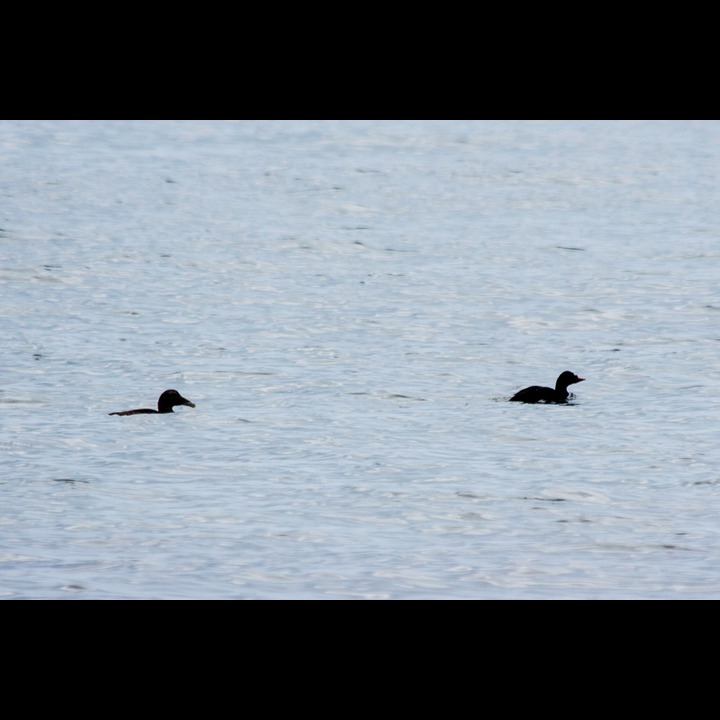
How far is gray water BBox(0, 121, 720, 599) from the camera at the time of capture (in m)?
8.20

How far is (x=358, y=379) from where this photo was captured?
14070mm

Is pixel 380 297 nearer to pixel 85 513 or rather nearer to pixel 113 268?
pixel 113 268

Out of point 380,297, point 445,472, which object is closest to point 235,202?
point 380,297

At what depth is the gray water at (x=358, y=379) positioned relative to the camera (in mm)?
8203

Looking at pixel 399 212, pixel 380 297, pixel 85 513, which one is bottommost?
pixel 85 513

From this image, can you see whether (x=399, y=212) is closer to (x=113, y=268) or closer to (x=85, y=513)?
(x=113, y=268)

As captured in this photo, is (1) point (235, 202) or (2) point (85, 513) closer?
(2) point (85, 513)

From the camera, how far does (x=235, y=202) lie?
89.6ft
